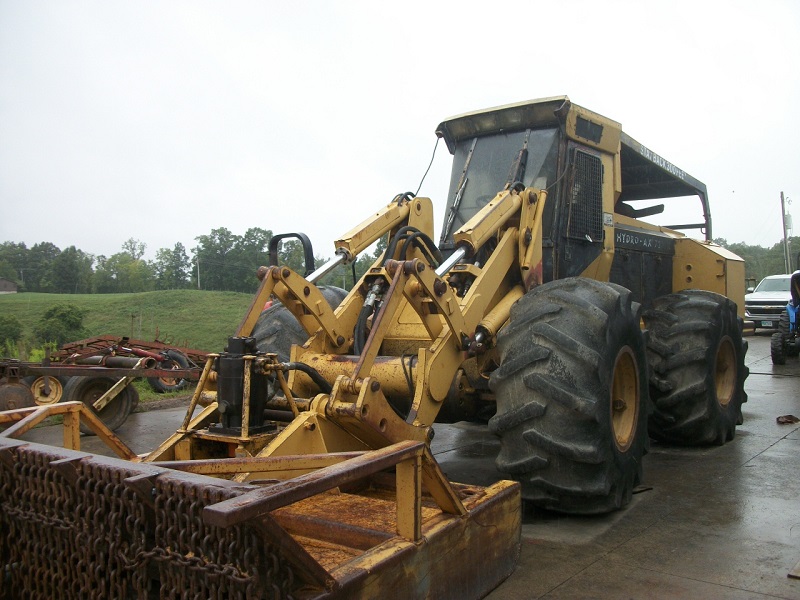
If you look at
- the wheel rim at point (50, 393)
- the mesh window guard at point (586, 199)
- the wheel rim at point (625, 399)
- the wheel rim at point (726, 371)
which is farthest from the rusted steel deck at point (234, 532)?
the wheel rim at point (50, 393)

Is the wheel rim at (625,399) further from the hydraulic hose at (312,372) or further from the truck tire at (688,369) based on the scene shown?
the hydraulic hose at (312,372)

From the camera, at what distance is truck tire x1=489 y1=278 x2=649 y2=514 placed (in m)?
4.19

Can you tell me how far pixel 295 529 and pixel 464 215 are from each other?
140 inches

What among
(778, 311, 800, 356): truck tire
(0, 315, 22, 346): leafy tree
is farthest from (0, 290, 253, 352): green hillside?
(778, 311, 800, 356): truck tire

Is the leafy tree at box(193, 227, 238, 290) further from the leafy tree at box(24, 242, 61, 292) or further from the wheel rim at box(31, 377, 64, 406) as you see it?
the wheel rim at box(31, 377, 64, 406)

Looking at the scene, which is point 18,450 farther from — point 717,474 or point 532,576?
point 717,474

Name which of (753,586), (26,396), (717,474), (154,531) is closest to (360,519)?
(154,531)

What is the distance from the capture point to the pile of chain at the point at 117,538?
87.9 inches

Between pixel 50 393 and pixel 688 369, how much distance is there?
7.42m

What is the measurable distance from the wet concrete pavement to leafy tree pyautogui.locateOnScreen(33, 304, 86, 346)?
15273mm

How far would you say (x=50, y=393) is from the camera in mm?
9133

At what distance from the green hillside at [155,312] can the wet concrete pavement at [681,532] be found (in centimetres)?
1741

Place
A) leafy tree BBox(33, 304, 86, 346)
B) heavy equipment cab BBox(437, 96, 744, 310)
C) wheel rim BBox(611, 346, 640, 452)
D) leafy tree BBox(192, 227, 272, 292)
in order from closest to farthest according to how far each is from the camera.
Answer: wheel rim BBox(611, 346, 640, 452)
heavy equipment cab BBox(437, 96, 744, 310)
leafy tree BBox(33, 304, 86, 346)
leafy tree BBox(192, 227, 272, 292)

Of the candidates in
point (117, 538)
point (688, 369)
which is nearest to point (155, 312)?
point (688, 369)
